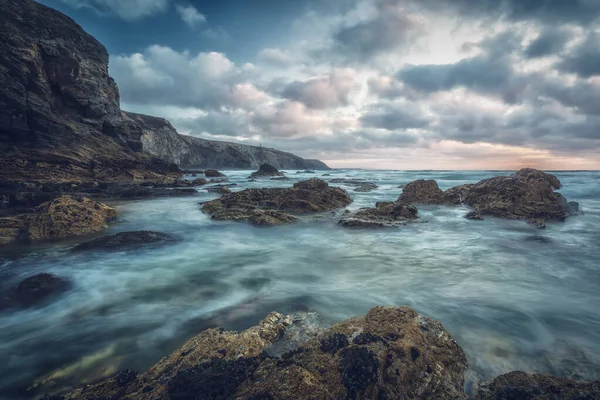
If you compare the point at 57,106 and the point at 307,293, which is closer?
the point at 307,293

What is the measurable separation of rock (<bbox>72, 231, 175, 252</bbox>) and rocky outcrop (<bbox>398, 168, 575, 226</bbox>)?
512 inches

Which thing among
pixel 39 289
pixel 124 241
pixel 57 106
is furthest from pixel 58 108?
pixel 39 289

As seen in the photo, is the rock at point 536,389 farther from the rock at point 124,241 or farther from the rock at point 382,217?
the rock at point 124,241

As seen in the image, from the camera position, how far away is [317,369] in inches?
105

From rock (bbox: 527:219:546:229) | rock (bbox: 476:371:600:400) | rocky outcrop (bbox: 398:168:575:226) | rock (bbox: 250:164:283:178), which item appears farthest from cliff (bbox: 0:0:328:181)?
rock (bbox: 527:219:546:229)

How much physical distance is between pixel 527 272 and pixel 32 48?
3883cm

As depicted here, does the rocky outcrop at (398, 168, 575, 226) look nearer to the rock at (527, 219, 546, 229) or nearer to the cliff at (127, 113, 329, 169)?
the rock at (527, 219, 546, 229)

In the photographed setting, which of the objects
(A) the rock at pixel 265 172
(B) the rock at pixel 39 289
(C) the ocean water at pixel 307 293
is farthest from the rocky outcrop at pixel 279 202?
(A) the rock at pixel 265 172

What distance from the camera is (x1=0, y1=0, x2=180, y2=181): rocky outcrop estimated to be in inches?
920

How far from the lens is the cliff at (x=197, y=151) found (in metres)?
74.6

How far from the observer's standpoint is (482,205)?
14609mm

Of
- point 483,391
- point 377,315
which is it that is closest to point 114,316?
point 377,315

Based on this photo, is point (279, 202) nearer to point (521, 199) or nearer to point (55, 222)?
point (55, 222)

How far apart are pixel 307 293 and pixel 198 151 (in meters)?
99.5
